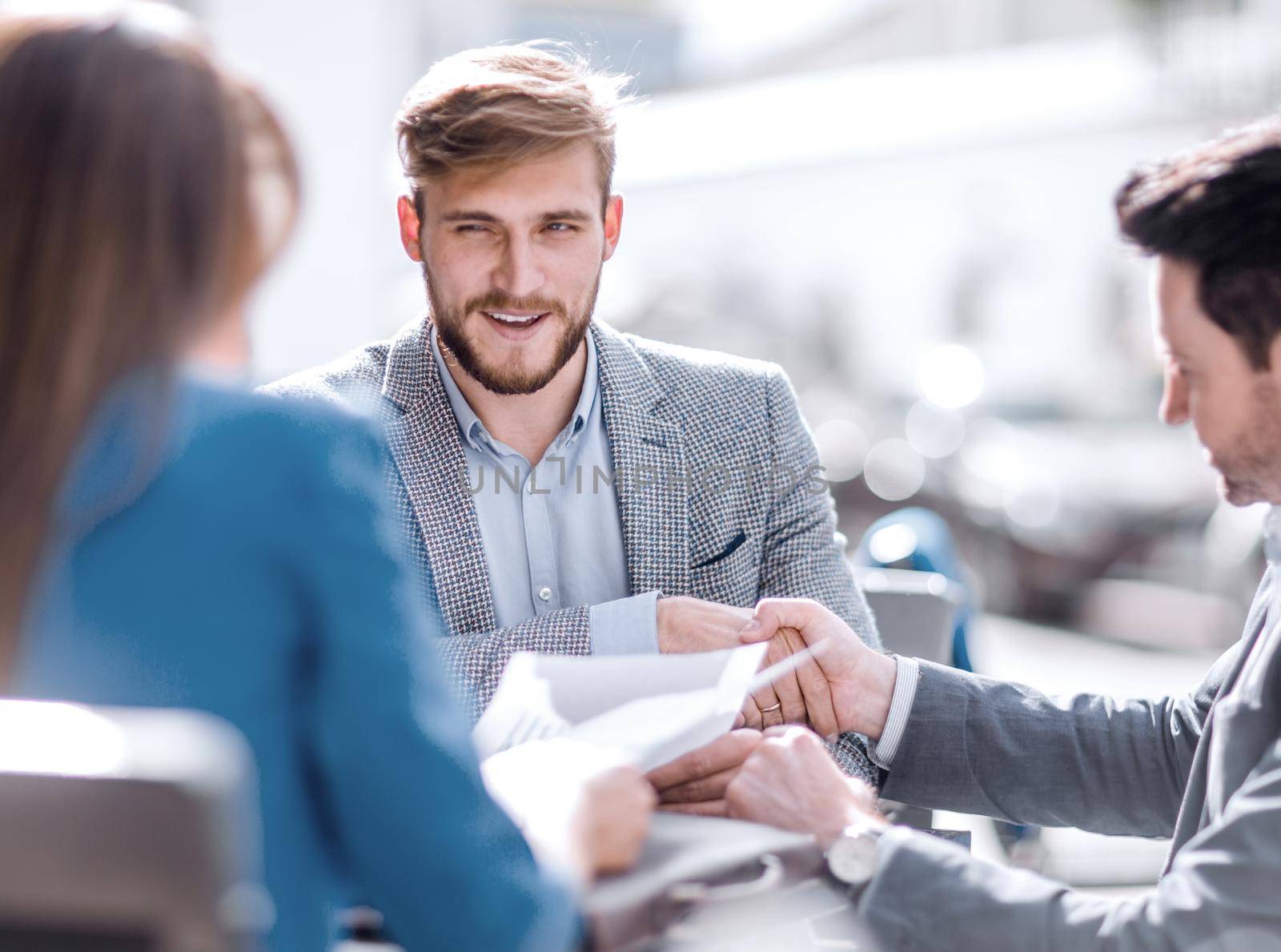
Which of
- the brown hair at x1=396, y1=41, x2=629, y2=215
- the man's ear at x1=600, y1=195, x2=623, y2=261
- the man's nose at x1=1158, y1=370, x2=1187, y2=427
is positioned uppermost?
the brown hair at x1=396, y1=41, x2=629, y2=215

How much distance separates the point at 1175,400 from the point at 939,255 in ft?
73.4

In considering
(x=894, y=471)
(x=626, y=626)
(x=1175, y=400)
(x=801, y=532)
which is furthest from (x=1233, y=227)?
(x=894, y=471)

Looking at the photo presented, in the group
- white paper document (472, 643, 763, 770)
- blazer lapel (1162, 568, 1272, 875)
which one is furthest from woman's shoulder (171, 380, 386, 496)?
blazer lapel (1162, 568, 1272, 875)

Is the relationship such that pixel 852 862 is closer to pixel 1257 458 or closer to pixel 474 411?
pixel 1257 458

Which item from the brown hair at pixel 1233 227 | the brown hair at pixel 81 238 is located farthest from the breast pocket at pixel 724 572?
the brown hair at pixel 81 238

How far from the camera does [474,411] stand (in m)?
2.64

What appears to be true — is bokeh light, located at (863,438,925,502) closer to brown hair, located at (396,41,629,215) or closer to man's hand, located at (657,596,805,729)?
brown hair, located at (396,41,629,215)

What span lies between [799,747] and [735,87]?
29385mm

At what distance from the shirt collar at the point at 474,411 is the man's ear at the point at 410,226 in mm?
155

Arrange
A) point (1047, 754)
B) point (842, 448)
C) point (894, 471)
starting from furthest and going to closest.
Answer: point (842, 448) → point (894, 471) → point (1047, 754)

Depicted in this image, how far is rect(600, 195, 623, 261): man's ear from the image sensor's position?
2723mm

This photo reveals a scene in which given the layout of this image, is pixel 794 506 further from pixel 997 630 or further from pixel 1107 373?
pixel 1107 373

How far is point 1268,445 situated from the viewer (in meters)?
1.68

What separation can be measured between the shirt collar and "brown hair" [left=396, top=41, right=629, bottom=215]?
30 cm
